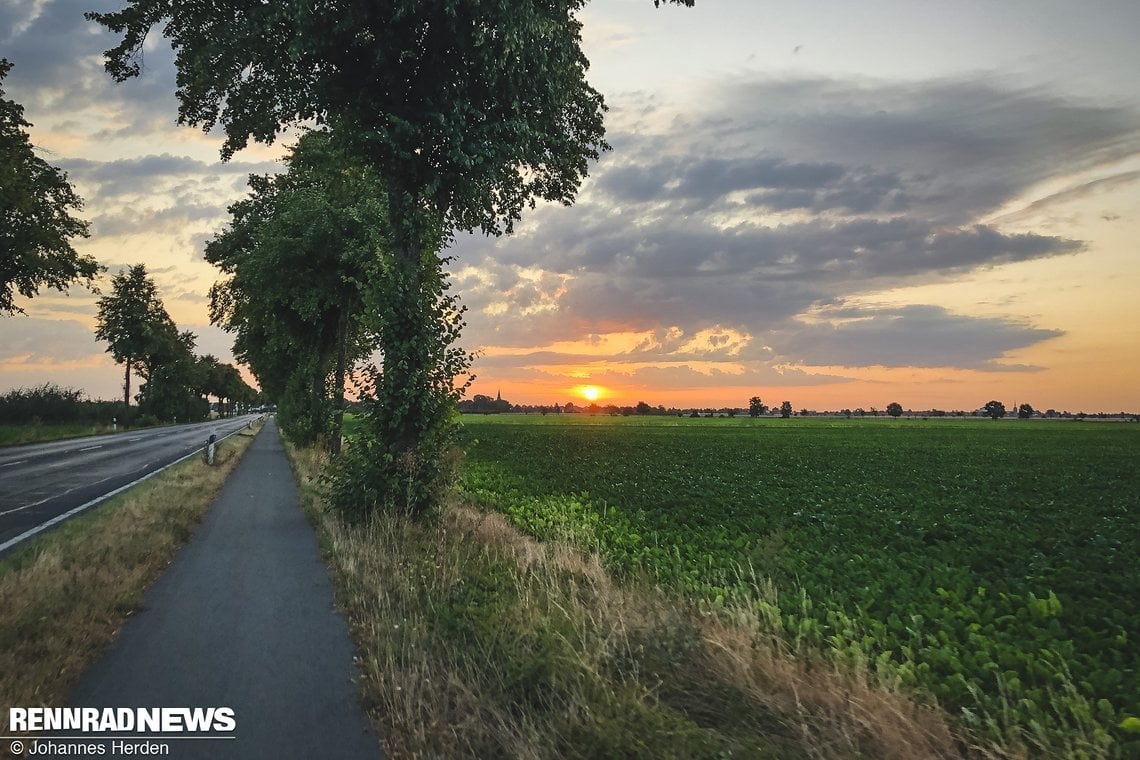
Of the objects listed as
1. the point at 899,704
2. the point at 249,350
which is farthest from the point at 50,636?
the point at 249,350

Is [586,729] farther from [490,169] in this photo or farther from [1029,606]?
[490,169]

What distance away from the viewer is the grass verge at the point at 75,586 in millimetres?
5316

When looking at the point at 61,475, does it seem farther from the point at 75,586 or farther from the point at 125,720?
the point at 125,720

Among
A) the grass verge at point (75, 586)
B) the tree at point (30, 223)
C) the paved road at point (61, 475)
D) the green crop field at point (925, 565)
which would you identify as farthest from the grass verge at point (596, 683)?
the tree at point (30, 223)

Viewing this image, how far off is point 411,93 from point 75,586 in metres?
9.28

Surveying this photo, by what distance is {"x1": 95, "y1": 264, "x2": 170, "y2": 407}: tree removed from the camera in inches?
2648

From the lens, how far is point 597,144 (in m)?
16.2

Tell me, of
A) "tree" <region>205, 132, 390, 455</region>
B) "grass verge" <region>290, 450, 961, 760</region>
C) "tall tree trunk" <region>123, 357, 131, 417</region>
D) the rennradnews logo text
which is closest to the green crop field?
"grass verge" <region>290, 450, 961, 760</region>

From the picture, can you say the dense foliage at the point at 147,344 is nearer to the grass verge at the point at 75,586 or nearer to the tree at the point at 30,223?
the tree at the point at 30,223

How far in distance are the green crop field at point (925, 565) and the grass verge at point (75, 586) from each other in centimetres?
583

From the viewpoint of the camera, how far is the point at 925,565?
920 centimetres

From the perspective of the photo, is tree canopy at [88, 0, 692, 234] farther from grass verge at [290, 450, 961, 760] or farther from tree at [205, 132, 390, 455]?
grass verge at [290, 450, 961, 760]

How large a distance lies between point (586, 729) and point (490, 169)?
943cm

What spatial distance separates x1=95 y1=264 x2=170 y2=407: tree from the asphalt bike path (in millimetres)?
70208
